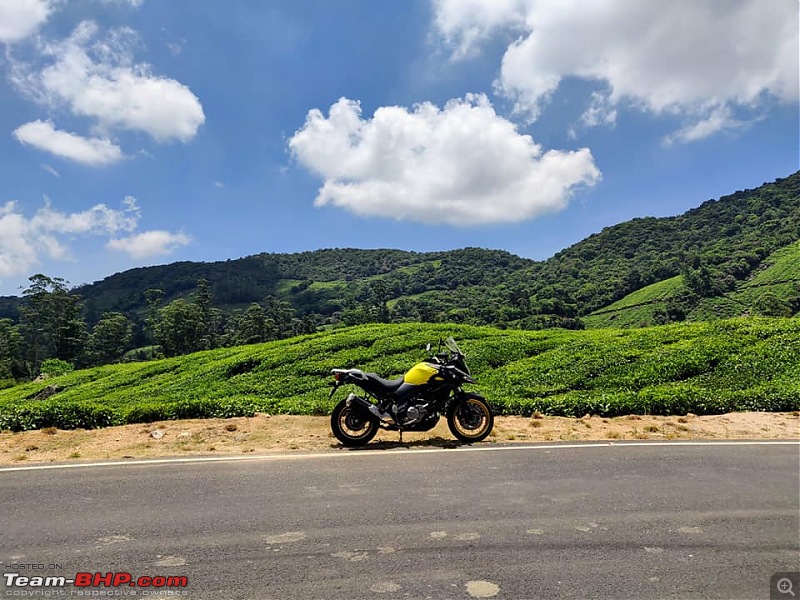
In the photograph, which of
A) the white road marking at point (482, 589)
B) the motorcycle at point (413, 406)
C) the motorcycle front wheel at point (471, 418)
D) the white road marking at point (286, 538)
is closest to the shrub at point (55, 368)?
the motorcycle at point (413, 406)

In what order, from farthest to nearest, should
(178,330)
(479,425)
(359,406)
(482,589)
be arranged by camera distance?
(178,330)
(479,425)
(359,406)
(482,589)

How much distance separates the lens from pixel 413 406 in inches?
325

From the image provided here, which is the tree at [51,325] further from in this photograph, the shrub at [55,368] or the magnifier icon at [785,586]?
the magnifier icon at [785,586]

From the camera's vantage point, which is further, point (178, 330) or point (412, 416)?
point (178, 330)

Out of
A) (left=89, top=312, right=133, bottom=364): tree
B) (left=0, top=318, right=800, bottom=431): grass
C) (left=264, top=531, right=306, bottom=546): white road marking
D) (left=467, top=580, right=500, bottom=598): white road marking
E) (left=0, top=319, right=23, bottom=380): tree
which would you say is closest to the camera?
(left=467, top=580, right=500, bottom=598): white road marking

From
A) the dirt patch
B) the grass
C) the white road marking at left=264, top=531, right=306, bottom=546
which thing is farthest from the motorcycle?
the grass

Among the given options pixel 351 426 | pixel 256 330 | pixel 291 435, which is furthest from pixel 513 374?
pixel 256 330

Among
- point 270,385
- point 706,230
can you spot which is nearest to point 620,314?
point 706,230

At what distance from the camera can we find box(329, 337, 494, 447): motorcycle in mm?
8219

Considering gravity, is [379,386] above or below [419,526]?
above

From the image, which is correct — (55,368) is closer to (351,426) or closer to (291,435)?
(291,435)

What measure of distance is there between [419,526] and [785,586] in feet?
9.46

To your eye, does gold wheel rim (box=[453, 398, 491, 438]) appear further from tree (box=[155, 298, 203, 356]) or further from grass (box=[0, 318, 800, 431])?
tree (box=[155, 298, 203, 356])

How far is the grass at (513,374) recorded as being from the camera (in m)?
11.5
